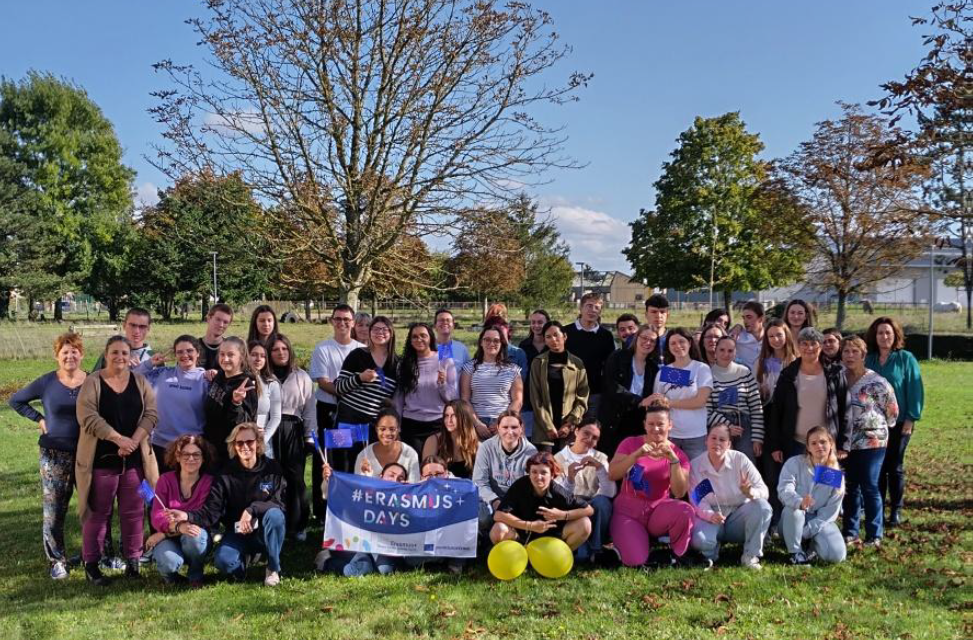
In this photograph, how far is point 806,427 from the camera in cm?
668

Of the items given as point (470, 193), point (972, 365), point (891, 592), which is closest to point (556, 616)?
point (891, 592)

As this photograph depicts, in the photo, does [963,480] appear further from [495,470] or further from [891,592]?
[495,470]

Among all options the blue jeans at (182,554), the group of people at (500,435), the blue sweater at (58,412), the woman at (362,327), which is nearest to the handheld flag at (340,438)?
the group of people at (500,435)

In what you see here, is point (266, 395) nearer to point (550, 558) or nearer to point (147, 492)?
point (147, 492)

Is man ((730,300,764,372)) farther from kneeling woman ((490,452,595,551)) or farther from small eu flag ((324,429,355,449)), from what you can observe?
small eu flag ((324,429,355,449))

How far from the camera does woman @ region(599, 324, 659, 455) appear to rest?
22.9ft

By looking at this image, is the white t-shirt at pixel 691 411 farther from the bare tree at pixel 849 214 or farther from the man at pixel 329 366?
the bare tree at pixel 849 214

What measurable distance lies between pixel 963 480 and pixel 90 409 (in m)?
9.58

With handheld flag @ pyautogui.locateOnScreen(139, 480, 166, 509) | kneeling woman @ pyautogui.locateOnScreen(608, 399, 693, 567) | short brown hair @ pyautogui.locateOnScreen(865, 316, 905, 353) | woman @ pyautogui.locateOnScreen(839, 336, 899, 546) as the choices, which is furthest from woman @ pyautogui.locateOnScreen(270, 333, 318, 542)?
short brown hair @ pyautogui.locateOnScreen(865, 316, 905, 353)

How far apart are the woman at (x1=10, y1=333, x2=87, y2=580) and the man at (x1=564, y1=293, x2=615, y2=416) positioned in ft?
14.7

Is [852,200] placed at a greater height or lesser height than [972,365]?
greater

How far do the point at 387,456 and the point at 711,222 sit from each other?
109 ft

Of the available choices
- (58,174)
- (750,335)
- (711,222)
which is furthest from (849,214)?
(58,174)

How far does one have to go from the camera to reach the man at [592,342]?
7.77m
